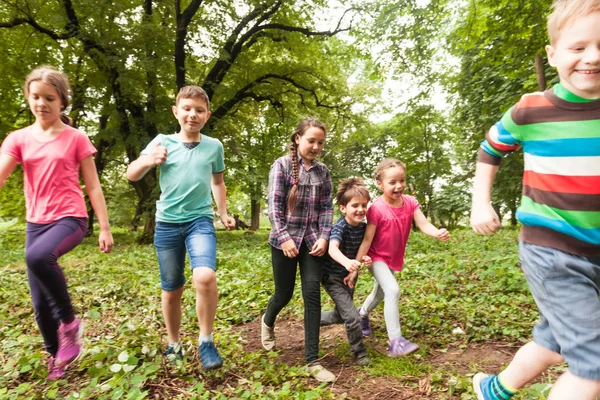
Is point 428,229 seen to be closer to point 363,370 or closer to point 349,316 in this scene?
point 349,316

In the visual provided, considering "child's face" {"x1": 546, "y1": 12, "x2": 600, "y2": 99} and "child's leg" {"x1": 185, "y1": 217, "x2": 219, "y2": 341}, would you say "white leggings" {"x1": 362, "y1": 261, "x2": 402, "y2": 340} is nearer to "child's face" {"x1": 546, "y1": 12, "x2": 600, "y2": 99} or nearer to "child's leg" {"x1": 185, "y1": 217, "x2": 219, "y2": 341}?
"child's leg" {"x1": 185, "y1": 217, "x2": 219, "y2": 341}

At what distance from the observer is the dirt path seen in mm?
2770

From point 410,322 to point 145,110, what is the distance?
1137 centimetres

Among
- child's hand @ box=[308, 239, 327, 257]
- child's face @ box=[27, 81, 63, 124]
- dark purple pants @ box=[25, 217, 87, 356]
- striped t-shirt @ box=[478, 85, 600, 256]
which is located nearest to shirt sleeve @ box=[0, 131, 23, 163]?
child's face @ box=[27, 81, 63, 124]

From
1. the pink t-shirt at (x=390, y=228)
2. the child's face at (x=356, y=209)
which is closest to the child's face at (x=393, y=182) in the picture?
the pink t-shirt at (x=390, y=228)

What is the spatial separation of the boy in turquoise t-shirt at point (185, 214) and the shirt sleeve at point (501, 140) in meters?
1.93

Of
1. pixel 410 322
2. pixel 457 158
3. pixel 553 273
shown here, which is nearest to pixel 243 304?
pixel 410 322

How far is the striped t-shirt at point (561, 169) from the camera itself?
1.67m

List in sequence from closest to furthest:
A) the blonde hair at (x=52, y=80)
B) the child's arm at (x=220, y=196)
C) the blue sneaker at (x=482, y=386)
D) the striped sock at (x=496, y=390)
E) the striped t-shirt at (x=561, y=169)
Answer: the striped t-shirt at (x=561, y=169) → the striped sock at (x=496, y=390) → the blue sneaker at (x=482, y=386) → the blonde hair at (x=52, y=80) → the child's arm at (x=220, y=196)

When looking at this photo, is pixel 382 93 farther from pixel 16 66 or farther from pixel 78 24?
pixel 16 66

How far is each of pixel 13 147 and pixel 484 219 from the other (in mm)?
3116

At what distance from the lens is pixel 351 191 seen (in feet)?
11.2

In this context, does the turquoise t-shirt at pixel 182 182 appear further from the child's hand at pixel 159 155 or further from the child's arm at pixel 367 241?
the child's arm at pixel 367 241

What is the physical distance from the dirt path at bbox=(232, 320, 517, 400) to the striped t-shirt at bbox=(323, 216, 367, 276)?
779 mm
